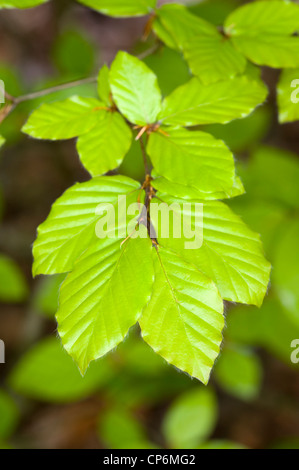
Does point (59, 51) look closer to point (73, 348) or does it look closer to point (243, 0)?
point (243, 0)

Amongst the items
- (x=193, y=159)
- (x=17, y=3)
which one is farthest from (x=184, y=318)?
(x=17, y=3)

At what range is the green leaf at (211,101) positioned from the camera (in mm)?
659

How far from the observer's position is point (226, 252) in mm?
578

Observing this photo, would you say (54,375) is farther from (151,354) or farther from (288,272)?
(288,272)

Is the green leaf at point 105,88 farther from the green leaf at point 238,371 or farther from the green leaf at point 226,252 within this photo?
the green leaf at point 238,371

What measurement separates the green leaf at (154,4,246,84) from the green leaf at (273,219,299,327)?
614mm

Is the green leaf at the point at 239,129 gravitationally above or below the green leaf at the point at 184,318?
below

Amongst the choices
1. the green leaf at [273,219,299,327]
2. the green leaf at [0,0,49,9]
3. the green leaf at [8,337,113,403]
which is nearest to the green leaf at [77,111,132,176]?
the green leaf at [0,0,49,9]

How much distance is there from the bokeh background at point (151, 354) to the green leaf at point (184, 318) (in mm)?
661

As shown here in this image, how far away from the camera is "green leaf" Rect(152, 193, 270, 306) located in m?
0.56

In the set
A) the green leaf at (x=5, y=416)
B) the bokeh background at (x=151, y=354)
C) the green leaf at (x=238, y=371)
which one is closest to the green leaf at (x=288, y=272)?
the bokeh background at (x=151, y=354)

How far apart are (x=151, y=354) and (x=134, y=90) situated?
1.02m
